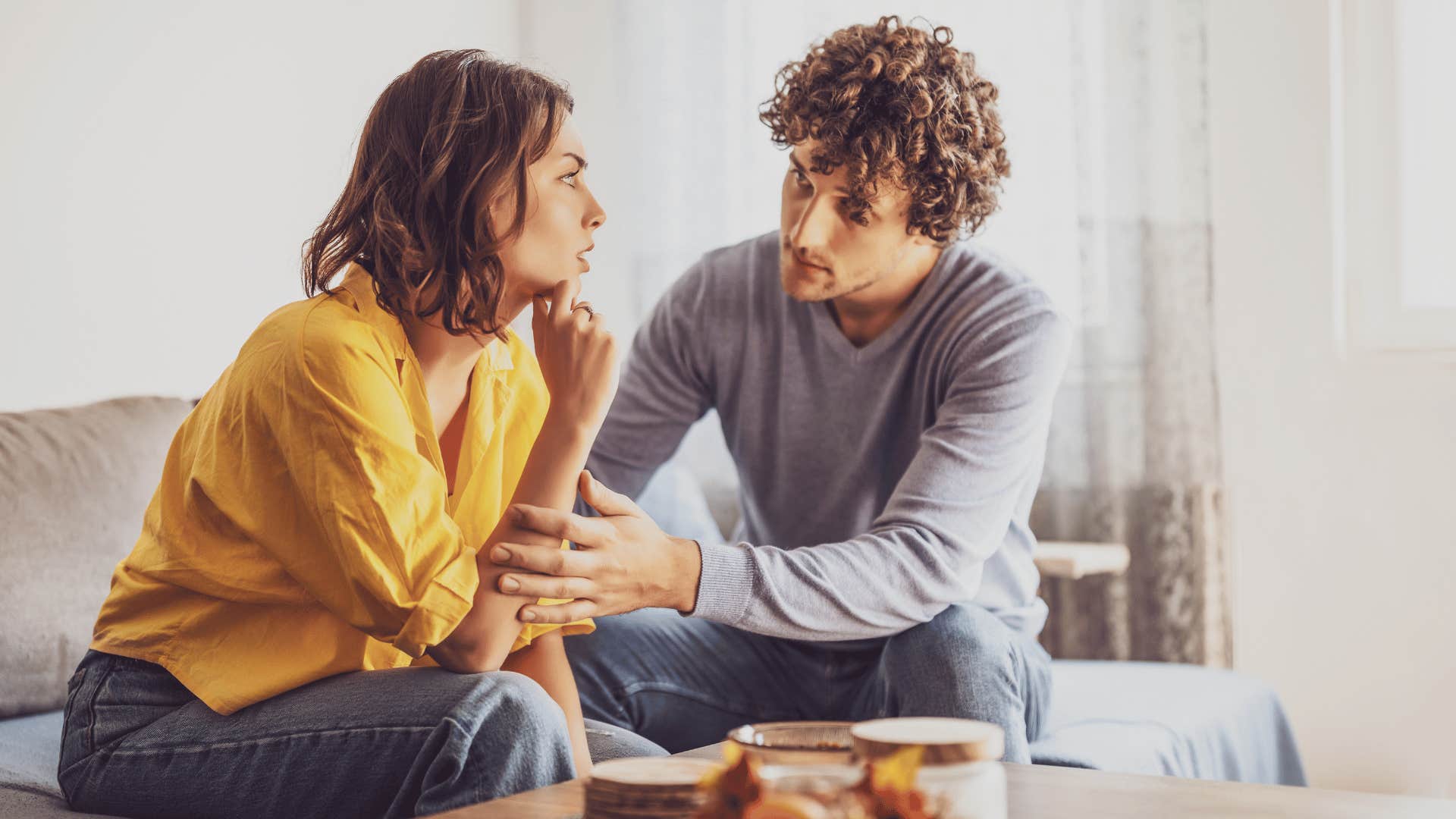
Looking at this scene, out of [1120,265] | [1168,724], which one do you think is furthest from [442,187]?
[1120,265]

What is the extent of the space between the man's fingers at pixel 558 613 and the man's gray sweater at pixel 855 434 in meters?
0.14

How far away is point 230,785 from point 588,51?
2.62 meters

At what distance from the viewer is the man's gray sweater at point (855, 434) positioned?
152 cm

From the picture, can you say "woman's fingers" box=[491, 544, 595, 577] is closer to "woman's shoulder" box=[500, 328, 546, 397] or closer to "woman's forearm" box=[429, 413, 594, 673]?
"woman's forearm" box=[429, 413, 594, 673]

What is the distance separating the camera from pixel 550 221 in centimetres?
140

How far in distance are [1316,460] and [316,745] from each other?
82.0 inches

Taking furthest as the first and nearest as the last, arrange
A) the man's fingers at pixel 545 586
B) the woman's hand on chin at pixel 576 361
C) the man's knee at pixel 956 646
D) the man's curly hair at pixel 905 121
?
1. the man's curly hair at pixel 905 121
2. the man's knee at pixel 956 646
3. the woman's hand on chin at pixel 576 361
4. the man's fingers at pixel 545 586

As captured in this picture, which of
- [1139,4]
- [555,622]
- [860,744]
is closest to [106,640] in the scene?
[555,622]

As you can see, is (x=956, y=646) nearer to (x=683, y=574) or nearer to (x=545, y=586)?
(x=683, y=574)

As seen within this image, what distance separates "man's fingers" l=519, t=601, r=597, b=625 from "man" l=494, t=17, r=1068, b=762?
240 millimetres

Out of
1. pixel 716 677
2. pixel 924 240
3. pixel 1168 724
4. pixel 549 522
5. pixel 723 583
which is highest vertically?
pixel 924 240

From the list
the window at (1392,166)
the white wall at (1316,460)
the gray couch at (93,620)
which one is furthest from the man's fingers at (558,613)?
the window at (1392,166)

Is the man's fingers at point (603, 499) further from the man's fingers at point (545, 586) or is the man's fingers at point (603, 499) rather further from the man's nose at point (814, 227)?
the man's nose at point (814, 227)

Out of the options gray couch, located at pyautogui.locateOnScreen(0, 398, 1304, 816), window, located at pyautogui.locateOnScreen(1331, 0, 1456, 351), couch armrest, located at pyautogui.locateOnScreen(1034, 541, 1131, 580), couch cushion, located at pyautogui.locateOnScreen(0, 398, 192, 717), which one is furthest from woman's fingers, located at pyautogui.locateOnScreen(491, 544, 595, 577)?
window, located at pyautogui.locateOnScreen(1331, 0, 1456, 351)
